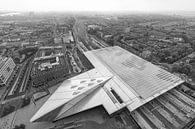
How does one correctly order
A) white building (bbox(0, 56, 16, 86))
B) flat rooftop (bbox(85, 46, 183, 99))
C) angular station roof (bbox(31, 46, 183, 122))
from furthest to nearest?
white building (bbox(0, 56, 16, 86)) < flat rooftop (bbox(85, 46, 183, 99)) < angular station roof (bbox(31, 46, 183, 122))

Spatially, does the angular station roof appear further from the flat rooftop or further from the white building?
the white building

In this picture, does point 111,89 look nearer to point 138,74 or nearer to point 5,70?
point 138,74

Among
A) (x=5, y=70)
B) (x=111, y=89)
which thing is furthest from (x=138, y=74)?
(x=5, y=70)

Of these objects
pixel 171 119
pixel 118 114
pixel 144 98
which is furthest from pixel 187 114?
pixel 118 114

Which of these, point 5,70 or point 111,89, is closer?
point 111,89

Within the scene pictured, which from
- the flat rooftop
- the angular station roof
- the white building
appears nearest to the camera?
the angular station roof

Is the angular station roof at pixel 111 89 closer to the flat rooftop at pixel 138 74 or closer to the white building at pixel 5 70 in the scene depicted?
the flat rooftop at pixel 138 74

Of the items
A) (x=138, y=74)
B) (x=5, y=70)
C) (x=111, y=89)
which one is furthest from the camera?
(x=5, y=70)

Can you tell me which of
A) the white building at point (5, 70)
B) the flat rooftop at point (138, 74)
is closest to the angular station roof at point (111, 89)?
the flat rooftop at point (138, 74)

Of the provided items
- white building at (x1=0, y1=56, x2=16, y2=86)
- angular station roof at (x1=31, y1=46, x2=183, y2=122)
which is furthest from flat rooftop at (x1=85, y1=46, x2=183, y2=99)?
white building at (x1=0, y1=56, x2=16, y2=86)
